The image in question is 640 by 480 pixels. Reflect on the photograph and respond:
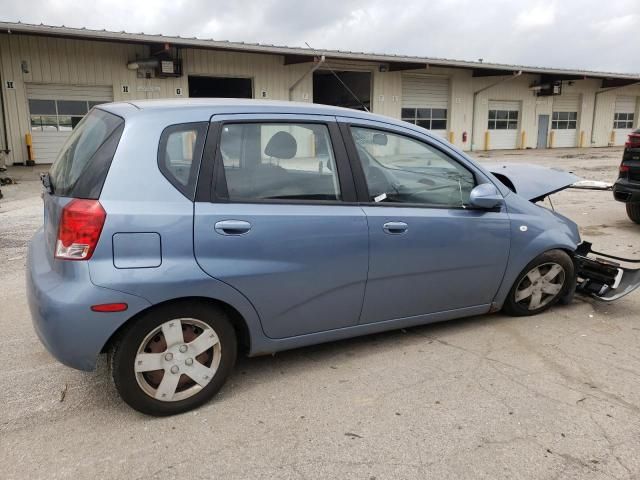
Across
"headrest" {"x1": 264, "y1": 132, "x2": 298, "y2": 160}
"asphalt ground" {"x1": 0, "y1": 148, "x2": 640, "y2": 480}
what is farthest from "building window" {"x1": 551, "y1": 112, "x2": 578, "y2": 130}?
"headrest" {"x1": 264, "y1": 132, "x2": 298, "y2": 160}

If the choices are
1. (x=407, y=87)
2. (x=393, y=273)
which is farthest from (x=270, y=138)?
(x=407, y=87)

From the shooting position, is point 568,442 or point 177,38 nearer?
point 568,442

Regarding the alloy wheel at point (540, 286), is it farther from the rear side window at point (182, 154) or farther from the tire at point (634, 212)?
the tire at point (634, 212)

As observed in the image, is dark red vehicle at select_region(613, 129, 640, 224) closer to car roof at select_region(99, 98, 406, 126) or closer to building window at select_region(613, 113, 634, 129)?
car roof at select_region(99, 98, 406, 126)

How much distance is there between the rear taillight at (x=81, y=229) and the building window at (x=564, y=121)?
34.5 metres

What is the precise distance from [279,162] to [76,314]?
4.56 ft

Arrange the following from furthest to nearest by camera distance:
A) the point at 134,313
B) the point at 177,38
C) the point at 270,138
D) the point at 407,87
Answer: the point at 407,87 < the point at 177,38 < the point at 270,138 < the point at 134,313

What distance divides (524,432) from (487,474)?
45cm

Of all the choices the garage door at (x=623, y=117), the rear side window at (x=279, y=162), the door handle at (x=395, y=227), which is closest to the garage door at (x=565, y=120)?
the garage door at (x=623, y=117)

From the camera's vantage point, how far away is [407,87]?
26453 millimetres

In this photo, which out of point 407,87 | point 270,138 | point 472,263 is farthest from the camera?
point 407,87

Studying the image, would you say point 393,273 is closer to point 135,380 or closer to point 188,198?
point 188,198

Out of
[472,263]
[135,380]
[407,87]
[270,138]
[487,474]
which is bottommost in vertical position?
[487,474]

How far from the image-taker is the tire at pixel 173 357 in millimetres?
2773
